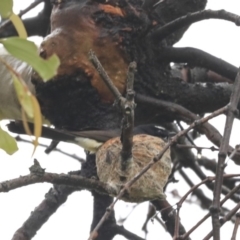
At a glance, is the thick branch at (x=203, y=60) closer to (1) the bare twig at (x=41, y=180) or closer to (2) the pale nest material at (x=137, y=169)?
(2) the pale nest material at (x=137, y=169)

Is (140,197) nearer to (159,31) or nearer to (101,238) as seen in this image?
(101,238)

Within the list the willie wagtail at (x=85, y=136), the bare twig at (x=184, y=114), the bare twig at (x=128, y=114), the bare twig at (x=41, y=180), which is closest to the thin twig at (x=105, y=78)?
the bare twig at (x=128, y=114)

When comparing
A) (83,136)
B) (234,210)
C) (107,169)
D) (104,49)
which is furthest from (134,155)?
(104,49)

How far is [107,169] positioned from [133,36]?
502 millimetres

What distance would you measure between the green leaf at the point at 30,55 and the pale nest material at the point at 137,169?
24.4 inches

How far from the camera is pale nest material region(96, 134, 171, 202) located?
1258 mm

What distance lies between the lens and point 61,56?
1.59 meters

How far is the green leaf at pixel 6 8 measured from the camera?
659mm

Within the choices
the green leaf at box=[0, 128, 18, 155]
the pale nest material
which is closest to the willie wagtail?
the pale nest material

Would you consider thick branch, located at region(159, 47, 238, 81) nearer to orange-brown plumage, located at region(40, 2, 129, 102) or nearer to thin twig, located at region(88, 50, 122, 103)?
orange-brown plumage, located at region(40, 2, 129, 102)

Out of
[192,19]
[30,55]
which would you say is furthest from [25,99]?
[192,19]

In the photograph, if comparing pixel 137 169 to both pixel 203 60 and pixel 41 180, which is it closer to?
pixel 41 180

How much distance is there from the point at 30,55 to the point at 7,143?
0.14 meters

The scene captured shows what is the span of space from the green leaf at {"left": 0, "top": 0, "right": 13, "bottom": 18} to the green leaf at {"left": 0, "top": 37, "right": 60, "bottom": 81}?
0.11 feet
